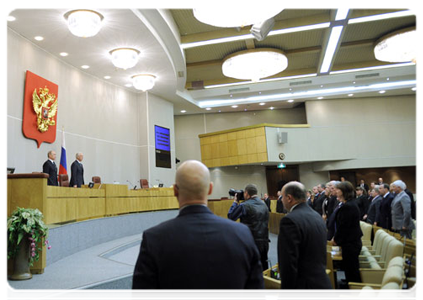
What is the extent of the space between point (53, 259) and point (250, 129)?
12.1 metres

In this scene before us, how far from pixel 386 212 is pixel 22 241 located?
259 inches

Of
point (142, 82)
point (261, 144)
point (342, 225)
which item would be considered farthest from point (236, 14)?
point (261, 144)

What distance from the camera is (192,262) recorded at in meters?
1.56

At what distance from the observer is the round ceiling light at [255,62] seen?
12.1m

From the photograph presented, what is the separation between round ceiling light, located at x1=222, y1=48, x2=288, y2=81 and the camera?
39.8ft

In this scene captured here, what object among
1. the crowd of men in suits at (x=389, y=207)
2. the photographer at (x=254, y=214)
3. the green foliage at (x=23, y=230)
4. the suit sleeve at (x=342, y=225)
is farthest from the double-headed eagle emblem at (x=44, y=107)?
the suit sleeve at (x=342, y=225)

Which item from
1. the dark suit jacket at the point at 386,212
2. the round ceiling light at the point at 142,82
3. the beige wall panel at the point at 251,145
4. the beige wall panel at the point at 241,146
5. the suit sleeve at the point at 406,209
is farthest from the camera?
the beige wall panel at the point at 241,146

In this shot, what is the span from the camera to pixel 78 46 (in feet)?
31.9

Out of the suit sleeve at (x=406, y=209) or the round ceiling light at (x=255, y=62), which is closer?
the suit sleeve at (x=406, y=209)

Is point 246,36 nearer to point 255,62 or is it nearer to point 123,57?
point 255,62

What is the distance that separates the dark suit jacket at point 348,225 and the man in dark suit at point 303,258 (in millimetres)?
1393

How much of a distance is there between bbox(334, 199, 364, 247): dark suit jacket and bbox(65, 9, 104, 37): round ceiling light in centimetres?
640

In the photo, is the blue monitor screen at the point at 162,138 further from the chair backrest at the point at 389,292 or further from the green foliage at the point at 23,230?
the chair backrest at the point at 389,292

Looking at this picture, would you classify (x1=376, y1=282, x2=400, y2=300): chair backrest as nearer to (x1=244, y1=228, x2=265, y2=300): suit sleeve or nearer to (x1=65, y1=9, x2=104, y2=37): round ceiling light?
(x1=244, y1=228, x2=265, y2=300): suit sleeve
